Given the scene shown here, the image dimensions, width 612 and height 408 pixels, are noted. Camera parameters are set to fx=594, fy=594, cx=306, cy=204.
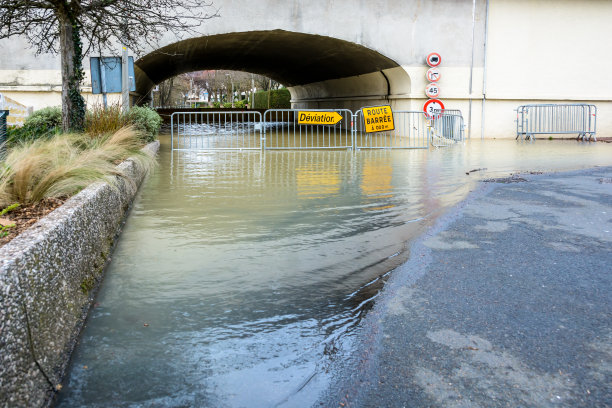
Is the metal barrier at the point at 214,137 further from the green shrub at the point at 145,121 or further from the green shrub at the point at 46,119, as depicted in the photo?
the green shrub at the point at 46,119

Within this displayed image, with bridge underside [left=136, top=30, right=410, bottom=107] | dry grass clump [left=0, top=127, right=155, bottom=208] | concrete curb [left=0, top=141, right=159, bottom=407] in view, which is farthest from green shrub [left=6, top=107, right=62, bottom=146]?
concrete curb [left=0, top=141, right=159, bottom=407]

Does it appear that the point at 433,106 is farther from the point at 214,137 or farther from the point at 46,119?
the point at 46,119

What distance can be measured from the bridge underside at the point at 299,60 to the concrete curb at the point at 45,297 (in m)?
13.0

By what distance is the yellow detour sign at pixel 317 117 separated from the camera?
1658cm

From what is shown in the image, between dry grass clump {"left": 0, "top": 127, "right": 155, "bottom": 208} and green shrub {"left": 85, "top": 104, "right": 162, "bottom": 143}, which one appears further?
green shrub {"left": 85, "top": 104, "right": 162, "bottom": 143}

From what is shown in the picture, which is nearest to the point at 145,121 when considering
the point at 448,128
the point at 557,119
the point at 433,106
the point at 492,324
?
the point at 433,106

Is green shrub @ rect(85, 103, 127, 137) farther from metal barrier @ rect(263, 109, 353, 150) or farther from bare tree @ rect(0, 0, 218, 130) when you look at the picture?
metal barrier @ rect(263, 109, 353, 150)

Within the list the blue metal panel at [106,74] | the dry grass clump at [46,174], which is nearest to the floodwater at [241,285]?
the dry grass clump at [46,174]

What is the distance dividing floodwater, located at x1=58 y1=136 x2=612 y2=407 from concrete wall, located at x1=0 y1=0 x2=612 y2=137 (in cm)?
1060

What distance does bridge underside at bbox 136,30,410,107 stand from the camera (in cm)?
2014

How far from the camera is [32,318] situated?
271cm

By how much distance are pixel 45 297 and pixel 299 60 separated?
78.5ft

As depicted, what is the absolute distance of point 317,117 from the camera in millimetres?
16781

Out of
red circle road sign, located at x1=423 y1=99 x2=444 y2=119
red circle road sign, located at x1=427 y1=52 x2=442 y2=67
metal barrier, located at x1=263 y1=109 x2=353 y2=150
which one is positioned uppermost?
red circle road sign, located at x1=427 y1=52 x2=442 y2=67
